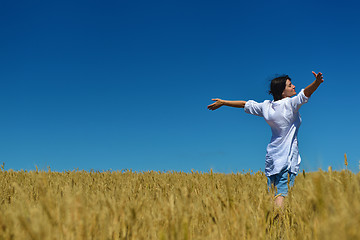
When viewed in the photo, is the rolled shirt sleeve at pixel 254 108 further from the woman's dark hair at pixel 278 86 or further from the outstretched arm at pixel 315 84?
the outstretched arm at pixel 315 84

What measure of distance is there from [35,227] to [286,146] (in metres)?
3.32

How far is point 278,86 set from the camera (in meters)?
4.40

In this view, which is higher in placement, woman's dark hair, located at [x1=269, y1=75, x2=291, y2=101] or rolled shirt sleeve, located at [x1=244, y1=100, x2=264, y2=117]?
woman's dark hair, located at [x1=269, y1=75, x2=291, y2=101]

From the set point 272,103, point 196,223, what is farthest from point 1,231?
point 272,103

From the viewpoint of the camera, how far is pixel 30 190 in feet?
15.0

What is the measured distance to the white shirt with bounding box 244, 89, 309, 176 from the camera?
397 centimetres

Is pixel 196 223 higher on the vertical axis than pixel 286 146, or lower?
lower

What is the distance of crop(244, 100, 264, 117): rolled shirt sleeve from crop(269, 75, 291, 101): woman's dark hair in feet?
0.83

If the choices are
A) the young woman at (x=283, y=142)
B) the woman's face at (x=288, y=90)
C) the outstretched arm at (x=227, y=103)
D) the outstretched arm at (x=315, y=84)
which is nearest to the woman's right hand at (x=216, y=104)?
the outstretched arm at (x=227, y=103)

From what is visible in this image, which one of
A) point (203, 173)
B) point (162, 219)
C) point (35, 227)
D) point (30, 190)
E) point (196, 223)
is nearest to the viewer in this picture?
point (35, 227)

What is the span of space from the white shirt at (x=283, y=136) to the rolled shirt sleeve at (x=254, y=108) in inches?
7.8

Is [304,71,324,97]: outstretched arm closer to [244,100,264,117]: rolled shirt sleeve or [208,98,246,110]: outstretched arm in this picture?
[244,100,264,117]: rolled shirt sleeve

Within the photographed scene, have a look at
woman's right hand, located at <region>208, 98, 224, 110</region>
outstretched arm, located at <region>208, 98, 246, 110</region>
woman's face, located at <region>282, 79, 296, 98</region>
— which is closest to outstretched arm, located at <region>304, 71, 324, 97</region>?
woman's face, located at <region>282, 79, 296, 98</region>

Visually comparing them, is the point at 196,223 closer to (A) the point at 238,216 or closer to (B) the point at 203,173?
(A) the point at 238,216
